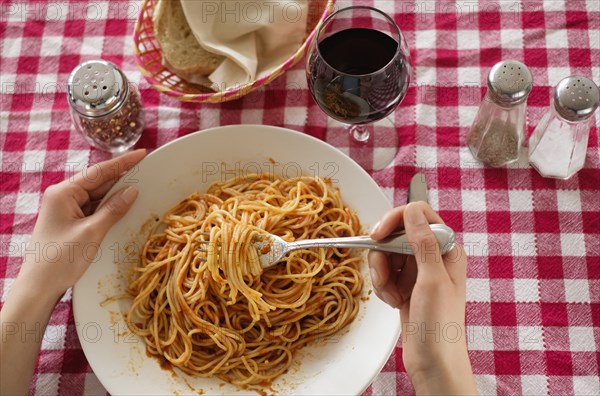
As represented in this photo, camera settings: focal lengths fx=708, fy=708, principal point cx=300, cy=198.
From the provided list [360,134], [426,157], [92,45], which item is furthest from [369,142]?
[92,45]

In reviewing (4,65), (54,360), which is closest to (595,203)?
(54,360)

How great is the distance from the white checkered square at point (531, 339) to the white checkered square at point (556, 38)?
94 centimetres

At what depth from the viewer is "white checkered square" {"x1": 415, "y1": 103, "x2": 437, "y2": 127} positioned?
2.30m

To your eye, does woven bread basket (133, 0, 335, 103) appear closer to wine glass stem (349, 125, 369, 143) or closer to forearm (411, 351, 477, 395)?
wine glass stem (349, 125, 369, 143)

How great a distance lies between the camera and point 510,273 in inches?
83.4

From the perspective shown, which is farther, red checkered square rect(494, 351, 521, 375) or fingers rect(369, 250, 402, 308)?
red checkered square rect(494, 351, 521, 375)

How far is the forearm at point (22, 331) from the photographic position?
75.3 inches

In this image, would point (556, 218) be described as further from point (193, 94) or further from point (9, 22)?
point (9, 22)

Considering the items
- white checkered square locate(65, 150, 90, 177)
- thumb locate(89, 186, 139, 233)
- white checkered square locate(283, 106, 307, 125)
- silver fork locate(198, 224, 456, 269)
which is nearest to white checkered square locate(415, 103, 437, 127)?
white checkered square locate(283, 106, 307, 125)

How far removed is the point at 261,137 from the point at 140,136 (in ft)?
1.57

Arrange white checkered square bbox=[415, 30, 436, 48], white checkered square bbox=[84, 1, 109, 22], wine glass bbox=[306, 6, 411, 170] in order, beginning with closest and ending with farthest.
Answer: wine glass bbox=[306, 6, 411, 170]
white checkered square bbox=[415, 30, 436, 48]
white checkered square bbox=[84, 1, 109, 22]

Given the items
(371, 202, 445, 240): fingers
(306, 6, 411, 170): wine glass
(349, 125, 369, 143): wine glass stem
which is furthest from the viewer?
(349, 125, 369, 143): wine glass stem

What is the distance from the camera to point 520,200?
2189mm

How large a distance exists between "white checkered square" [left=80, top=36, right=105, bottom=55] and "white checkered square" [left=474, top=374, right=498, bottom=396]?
1.65 meters
